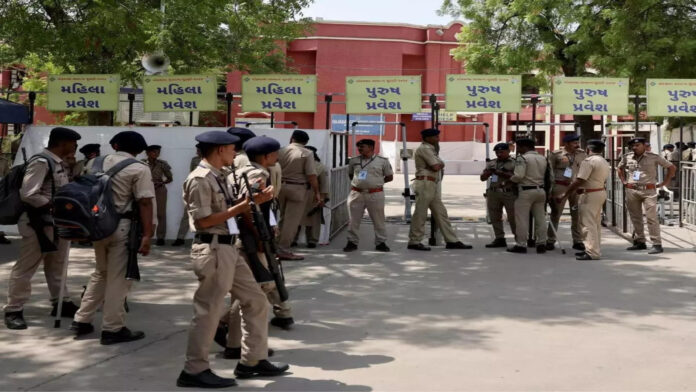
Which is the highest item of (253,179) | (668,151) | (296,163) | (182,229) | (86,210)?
(668,151)

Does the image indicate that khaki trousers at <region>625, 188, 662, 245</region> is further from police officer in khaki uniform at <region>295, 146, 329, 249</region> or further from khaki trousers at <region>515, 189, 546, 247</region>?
police officer in khaki uniform at <region>295, 146, 329, 249</region>

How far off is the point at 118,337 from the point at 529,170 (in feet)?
24.5

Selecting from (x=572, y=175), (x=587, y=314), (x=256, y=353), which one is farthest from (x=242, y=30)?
(x=256, y=353)

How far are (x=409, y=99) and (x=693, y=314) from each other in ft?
22.4

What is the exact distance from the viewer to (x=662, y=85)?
13.7m

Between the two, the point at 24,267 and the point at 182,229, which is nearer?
the point at 24,267

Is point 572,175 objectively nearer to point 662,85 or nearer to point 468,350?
point 662,85

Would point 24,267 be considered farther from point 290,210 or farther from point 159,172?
point 159,172

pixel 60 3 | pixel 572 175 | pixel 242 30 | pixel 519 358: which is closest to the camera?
pixel 519 358

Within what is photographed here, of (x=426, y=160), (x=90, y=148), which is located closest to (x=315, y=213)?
(x=426, y=160)

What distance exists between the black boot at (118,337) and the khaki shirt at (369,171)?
6193mm

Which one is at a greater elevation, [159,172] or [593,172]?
[593,172]

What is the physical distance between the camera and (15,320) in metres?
7.07

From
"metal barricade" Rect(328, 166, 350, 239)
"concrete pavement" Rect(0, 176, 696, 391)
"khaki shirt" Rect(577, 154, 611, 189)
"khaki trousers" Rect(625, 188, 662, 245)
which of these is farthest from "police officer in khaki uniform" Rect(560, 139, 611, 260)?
"metal barricade" Rect(328, 166, 350, 239)
